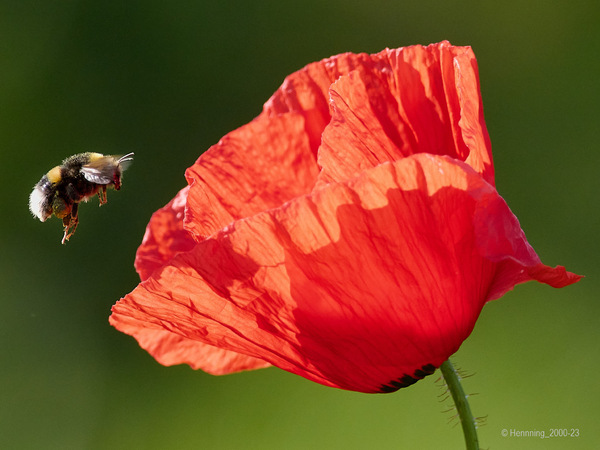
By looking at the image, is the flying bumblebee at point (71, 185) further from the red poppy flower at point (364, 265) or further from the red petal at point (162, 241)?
the red poppy flower at point (364, 265)

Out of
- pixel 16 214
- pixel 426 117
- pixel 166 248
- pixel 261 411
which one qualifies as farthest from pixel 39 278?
pixel 426 117

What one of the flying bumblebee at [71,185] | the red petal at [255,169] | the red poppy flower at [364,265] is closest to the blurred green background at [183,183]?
the flying bumblebee at [71,185]

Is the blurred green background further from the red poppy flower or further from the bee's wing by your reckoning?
the red poppy flower

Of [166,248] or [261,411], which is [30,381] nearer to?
[261,411]

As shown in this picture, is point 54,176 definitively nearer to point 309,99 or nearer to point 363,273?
point 309,99

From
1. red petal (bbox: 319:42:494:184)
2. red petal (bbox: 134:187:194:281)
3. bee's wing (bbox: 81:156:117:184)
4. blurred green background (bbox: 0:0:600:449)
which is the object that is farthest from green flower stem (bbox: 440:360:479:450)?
blurred green background (bbox: 0:0:600:449)

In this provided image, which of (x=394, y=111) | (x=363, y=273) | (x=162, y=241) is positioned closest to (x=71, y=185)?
(x=162, y=241)
